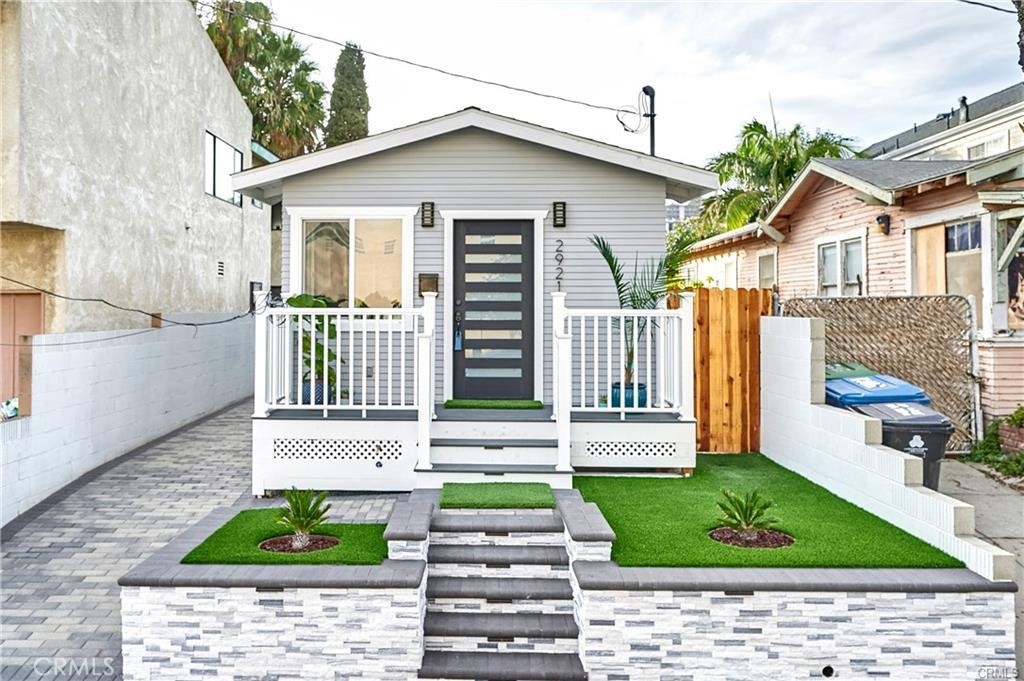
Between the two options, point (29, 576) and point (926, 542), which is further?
point (29, 576)

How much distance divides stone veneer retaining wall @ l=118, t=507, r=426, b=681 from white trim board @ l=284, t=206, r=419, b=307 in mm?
4200

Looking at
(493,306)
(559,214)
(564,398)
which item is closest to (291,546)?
(564,398)

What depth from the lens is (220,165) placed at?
1317 cm

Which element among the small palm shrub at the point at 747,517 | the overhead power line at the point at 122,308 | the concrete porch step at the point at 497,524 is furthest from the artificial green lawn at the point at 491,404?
the overhead power line at the point at 122,308

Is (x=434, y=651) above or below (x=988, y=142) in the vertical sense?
below

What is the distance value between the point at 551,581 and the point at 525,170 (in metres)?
4.81

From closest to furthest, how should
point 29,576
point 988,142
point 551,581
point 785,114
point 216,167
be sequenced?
point 551,581 < point 29,576 < point 216,167 < point 988,142 < point 785,114

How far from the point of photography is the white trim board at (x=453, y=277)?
7547 mm

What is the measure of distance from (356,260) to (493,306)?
5.39 feet

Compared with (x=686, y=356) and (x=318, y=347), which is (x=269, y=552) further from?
(x=686, y=356)

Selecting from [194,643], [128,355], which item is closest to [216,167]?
[128,355]

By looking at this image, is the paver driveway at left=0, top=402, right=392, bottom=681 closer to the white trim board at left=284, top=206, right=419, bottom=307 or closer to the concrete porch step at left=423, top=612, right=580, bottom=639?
the concrete porch step at left=423, top=612, right=580, bottom=639

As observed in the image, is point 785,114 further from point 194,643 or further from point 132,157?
point 194,643

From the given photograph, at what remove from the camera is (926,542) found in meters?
4.30
